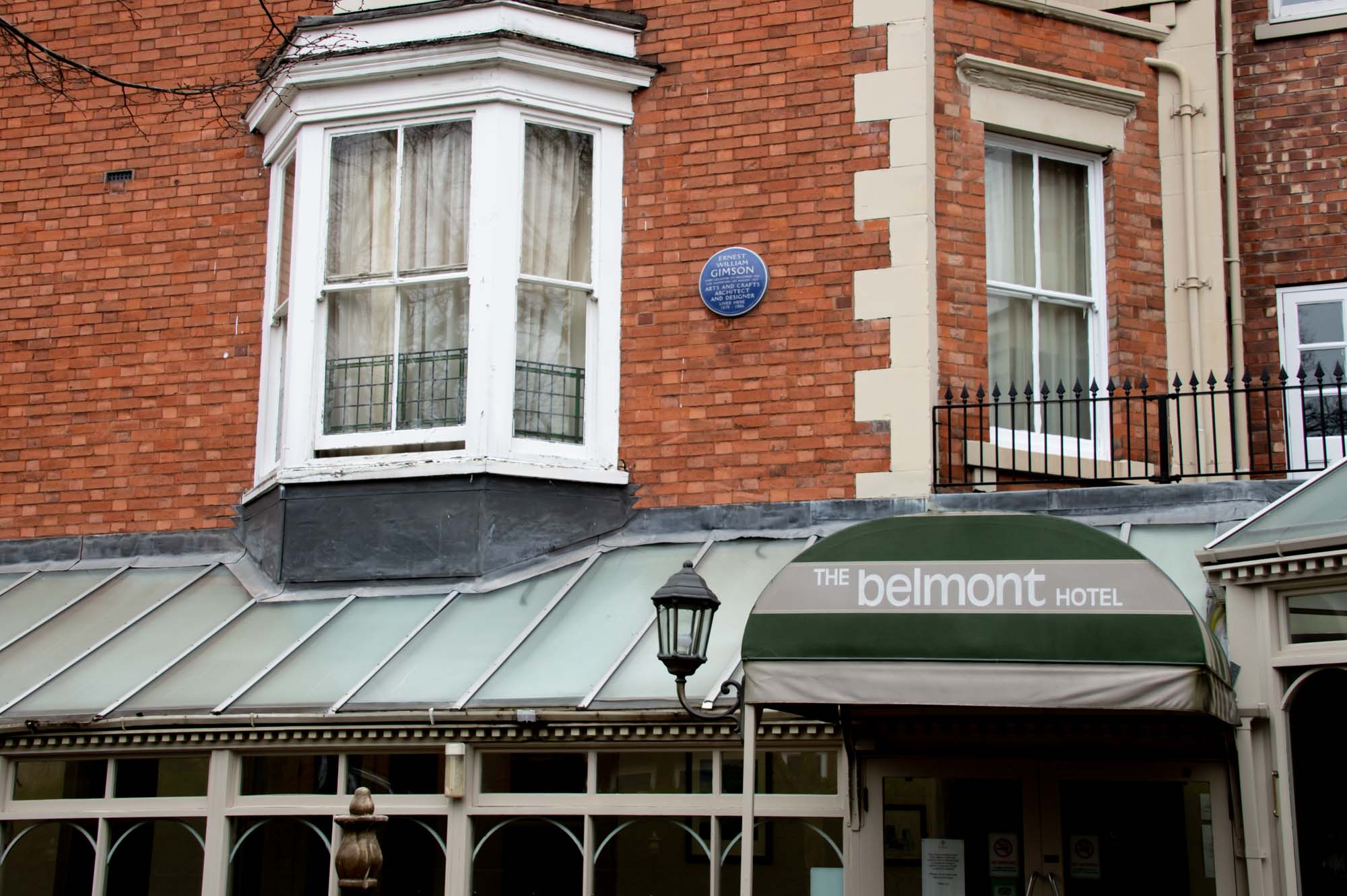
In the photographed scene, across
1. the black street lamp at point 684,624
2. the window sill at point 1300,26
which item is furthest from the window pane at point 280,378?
the window sill at point 1300,26

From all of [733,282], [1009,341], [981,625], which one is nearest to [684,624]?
[981,625]

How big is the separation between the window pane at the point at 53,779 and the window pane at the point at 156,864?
0.73 m

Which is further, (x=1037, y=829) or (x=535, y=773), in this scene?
(x=535, y=773)

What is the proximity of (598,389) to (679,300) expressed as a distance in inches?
31.0

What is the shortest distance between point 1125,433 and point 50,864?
7.87 metres

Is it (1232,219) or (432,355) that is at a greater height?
(1232,219)

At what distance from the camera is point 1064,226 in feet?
36.2

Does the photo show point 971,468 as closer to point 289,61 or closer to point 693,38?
point 693,38

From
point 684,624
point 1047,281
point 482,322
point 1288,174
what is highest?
point 1288,174

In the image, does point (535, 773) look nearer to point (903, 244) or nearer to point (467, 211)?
point (467, 211)

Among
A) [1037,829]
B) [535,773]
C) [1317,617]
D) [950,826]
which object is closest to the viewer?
[1317,617]

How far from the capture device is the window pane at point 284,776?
31.2 ft

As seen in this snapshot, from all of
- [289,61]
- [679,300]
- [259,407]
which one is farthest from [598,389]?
[289,61]

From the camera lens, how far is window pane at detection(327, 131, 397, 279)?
11.0 meters
